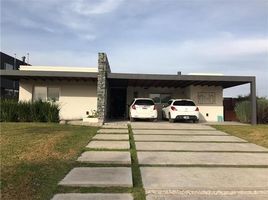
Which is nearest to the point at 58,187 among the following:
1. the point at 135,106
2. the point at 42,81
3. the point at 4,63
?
the point at 135,106

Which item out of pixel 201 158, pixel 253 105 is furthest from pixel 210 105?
pixel 201 158

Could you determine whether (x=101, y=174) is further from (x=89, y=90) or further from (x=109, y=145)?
(x=89, y=90)

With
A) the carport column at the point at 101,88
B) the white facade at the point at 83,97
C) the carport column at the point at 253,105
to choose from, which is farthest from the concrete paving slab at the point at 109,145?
the white facade at the point at 83,97

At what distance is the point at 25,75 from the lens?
20703mm

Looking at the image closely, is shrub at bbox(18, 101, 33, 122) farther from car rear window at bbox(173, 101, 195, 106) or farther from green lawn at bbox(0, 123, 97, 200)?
car rear window at bbox(173, 101, 195, 106)

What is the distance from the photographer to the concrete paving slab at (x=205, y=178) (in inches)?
255

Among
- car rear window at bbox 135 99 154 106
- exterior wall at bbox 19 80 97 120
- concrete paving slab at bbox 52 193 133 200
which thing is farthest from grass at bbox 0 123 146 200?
exterior wall at bbox 19 80 97 120

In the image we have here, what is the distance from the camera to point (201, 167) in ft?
26.8

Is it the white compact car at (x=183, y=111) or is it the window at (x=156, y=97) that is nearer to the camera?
the white compact car at (x=183, y=111)

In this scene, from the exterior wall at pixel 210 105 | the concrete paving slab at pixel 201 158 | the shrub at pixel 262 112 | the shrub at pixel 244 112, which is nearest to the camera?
the concrete paving slab at pixel 201 158

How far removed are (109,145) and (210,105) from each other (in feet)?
45.8

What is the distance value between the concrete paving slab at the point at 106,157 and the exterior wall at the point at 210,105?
14.5 meters

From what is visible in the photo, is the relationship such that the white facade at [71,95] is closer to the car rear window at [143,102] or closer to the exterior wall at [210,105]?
the car rear window at [143,102]

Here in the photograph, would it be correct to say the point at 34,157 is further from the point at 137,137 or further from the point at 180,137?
the point at 180,137
